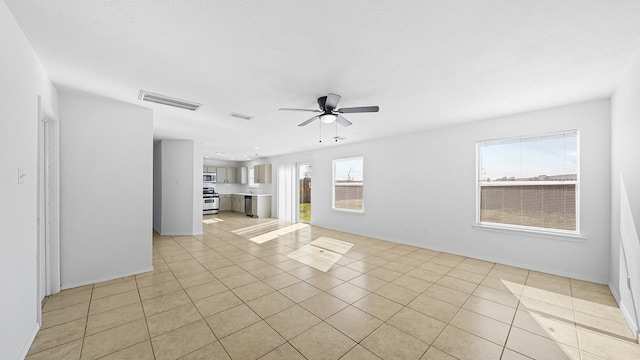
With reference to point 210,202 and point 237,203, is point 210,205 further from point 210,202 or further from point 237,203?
point 237,203

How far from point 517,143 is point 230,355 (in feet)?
16.3

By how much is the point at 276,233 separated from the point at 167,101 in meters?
4.23

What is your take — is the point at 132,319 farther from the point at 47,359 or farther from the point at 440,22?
the point at 440,22

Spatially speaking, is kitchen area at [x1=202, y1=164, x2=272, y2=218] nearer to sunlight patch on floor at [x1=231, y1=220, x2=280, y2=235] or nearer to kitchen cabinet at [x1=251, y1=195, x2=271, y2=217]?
kitchen cabinet at [x1=251, y1=195, x2=271, y2=217]

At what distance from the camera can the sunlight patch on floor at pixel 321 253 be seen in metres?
4.14

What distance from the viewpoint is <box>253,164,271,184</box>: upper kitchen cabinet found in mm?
9453

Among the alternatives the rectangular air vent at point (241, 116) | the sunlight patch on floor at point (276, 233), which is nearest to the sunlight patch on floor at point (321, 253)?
the sunlight patch on floor at point (276, 233)

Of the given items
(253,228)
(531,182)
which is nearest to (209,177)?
(253,228)

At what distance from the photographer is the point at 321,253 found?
187 inches

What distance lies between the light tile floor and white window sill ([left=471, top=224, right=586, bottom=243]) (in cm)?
58

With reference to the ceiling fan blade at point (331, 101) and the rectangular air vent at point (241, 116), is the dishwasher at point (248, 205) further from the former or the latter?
the ceiling fan blade at point (331, 101)

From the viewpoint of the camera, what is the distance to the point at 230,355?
6.28ft

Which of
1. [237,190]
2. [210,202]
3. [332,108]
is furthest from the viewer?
[237,190]

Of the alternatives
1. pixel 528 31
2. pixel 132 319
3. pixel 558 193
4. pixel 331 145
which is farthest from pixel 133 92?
pixel 558 193
